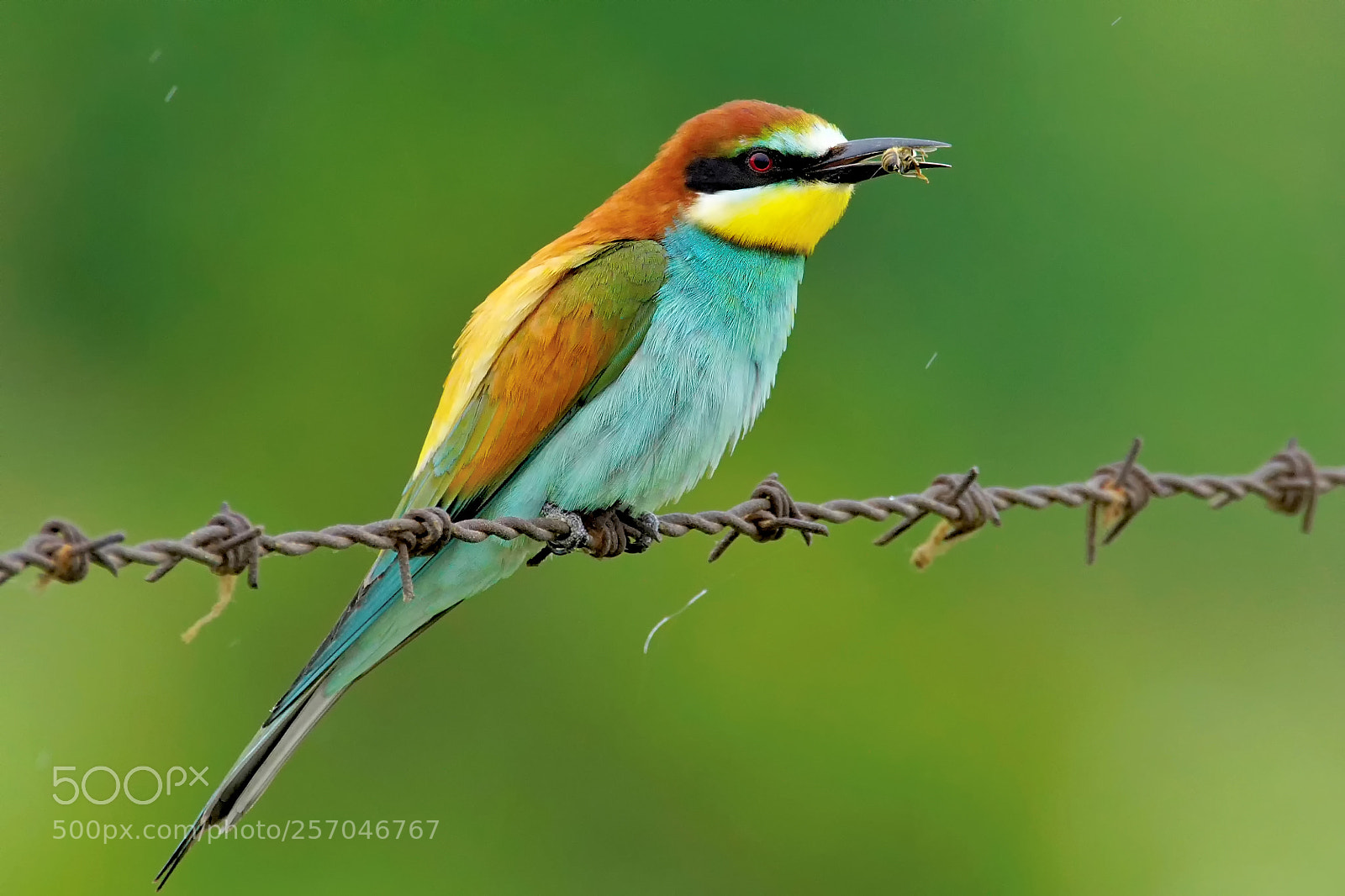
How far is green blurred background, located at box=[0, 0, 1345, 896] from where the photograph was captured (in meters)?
4.39

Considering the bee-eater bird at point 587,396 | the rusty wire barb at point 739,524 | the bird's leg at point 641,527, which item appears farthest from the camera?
the bird's leg at point 641,527

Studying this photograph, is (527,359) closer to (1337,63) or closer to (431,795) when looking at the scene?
(431,795)

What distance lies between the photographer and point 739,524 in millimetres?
2291

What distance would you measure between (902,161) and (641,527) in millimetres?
900

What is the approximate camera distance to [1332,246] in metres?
5.76

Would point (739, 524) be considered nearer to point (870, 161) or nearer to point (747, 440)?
point (870, 161)

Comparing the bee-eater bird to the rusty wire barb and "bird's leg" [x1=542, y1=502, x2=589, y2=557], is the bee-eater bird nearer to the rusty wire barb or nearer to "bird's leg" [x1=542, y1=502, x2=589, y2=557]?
"bird's leg" [x1=542, y1=502, x2=589, y2=557]

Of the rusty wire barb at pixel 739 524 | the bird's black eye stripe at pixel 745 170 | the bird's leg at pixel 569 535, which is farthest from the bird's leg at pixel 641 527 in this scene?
the bird's black eye stripe at pixel 745 170

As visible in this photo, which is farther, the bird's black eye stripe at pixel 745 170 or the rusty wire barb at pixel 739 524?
the bird's black eye stripe at pixel 745 170

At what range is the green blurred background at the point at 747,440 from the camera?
4.39 metres

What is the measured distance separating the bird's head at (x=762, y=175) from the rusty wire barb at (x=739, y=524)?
0.62 metres

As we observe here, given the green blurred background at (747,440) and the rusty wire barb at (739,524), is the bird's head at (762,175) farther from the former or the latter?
the green blurred background at (747,440)

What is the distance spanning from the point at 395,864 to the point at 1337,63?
15.6 feet

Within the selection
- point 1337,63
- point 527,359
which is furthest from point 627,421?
point 1337,63
